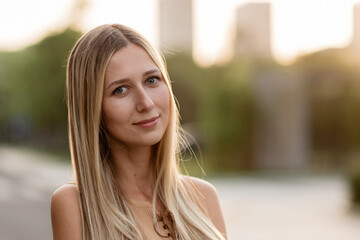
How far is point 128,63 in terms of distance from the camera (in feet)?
6.81

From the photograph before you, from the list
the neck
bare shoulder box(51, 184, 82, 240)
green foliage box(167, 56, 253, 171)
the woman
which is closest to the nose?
the woman

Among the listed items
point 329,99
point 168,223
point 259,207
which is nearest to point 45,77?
point 329,99

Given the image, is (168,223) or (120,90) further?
(168,223)

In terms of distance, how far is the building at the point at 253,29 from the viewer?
85.0 ft

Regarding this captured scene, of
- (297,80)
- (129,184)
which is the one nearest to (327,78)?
(297,80)

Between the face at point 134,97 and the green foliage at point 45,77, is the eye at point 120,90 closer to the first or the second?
the face at point 134,97

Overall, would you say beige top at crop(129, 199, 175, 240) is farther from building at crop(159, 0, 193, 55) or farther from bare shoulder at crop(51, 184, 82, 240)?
building at crop(159, 0, 193, 55)

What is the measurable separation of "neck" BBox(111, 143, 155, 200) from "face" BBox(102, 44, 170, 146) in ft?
0.48

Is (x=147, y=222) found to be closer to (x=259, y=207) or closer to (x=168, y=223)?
(x=168, y=223)

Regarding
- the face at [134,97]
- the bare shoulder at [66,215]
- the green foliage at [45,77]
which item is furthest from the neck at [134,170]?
the green foliage at [45,77]

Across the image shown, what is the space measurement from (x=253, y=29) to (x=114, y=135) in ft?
87.0

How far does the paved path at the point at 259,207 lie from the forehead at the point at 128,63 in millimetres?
6854

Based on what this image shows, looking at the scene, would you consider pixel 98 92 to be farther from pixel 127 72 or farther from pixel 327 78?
pixel 327 78

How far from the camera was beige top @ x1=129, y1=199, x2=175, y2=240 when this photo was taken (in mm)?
2205
